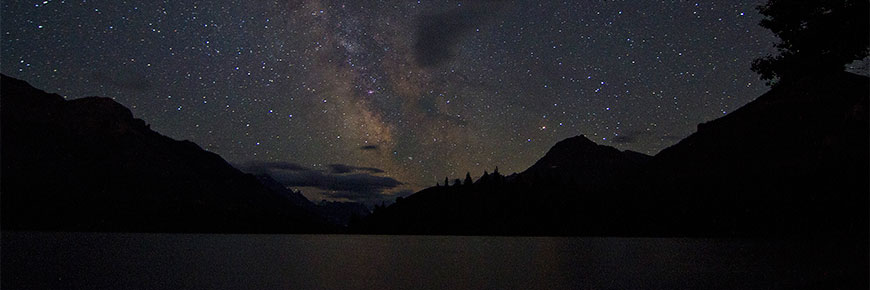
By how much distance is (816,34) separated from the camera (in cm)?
1077

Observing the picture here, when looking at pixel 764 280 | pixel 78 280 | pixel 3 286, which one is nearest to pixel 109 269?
pixel 78 280

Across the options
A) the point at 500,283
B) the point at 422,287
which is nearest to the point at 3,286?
the point at 422,287

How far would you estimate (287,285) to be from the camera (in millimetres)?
42375

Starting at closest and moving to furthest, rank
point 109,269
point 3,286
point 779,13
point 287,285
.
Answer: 1. point 779,13
2. point 3,286
3. point 287,285
4. point 109,269

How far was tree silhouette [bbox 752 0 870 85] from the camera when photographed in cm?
1026

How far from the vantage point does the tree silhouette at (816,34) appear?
33.7 ft

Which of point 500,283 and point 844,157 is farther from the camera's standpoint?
point 500,283

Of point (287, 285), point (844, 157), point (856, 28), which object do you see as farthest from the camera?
point (287, 285)

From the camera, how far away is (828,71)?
10.7 m

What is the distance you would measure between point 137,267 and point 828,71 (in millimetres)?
67599

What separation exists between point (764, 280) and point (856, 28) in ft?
114

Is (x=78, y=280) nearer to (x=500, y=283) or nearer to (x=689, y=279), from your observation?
(x=500, y=283)

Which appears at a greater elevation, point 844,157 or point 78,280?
point 844,157

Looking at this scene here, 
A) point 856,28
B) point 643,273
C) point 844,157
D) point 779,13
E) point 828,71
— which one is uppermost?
point 779,13
